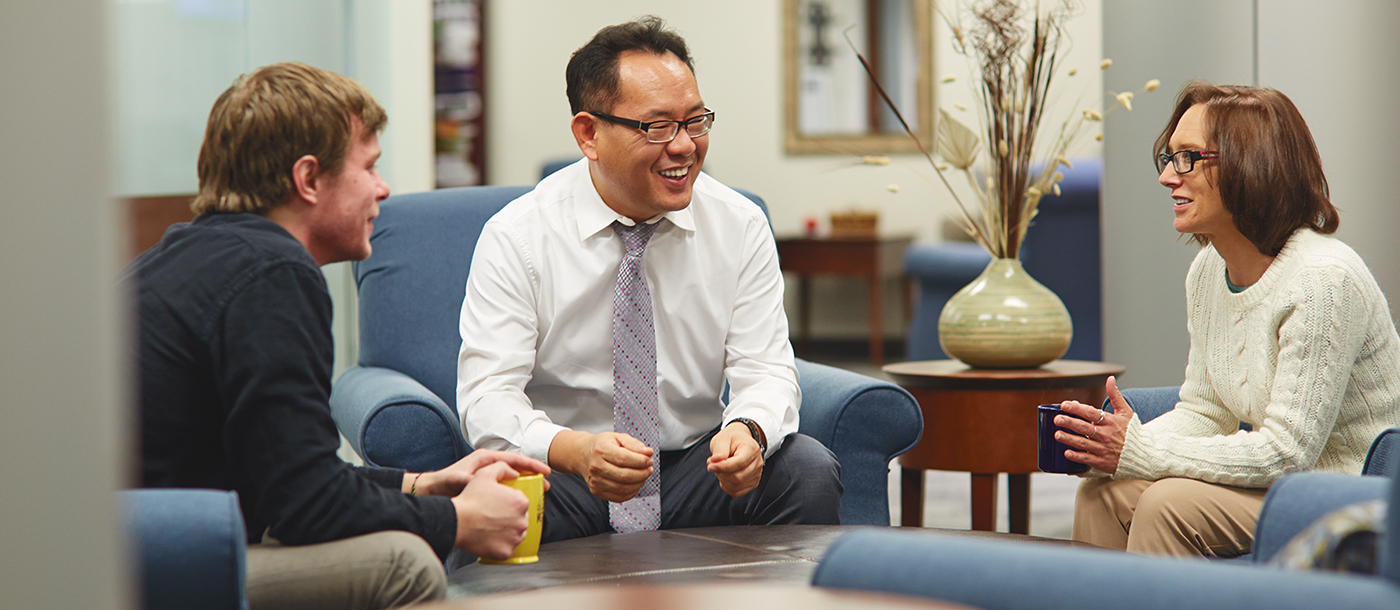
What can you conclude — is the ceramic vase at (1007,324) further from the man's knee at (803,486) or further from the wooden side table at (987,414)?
the man's knee at (803,486)

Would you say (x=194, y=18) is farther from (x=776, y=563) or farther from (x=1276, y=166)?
(x=1276, y=166)

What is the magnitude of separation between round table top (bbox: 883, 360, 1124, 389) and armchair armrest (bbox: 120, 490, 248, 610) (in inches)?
62.1

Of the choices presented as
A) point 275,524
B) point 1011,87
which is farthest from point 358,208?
point 1011,87

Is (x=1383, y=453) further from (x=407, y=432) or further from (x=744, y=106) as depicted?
(x=744, y=106)

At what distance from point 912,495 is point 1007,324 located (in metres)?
0.43

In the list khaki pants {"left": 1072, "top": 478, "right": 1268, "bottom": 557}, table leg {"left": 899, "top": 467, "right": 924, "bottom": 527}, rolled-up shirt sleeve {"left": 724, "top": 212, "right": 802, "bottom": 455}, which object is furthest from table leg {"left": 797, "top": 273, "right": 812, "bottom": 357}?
khaki pants {"left": 1072, "top": 478, "right": 1268, "bottom": 557}

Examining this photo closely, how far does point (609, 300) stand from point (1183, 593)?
131cm

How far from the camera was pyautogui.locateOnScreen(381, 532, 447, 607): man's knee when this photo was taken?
4.21 feet

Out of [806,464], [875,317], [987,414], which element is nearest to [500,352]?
[806,464]

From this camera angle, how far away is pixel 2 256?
0.70 meters

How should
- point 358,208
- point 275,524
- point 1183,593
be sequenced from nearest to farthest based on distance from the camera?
1. point 1183,593
2. point 275,524
3. point 358,208

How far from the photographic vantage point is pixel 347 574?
127 cm

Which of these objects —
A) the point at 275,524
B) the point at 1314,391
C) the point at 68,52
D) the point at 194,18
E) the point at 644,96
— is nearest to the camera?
the point at 68,52

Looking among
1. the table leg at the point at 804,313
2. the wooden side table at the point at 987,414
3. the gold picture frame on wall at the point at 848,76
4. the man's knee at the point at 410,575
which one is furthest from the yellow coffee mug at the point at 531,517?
the gold picture frame on wall at the point at 848,76
